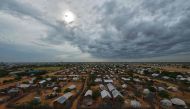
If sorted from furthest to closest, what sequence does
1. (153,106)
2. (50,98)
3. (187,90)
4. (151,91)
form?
(187,90) → (151,91) → (50,98) → (153,106)

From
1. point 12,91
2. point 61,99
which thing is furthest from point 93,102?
point 12,91

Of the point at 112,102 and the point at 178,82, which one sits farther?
the point at 178,82

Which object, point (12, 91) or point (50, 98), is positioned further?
point (12, 91)

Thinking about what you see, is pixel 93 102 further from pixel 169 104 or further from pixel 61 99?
pixel 169 104

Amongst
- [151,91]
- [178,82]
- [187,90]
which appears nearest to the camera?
[151,91]

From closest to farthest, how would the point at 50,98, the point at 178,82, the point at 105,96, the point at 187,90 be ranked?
the point at 105,96, the point at 50,98, the point at 187,90, the point at 178,82

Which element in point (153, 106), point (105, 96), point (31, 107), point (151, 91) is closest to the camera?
point (31, 107)

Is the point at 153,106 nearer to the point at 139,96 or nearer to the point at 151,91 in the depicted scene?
the point at 139,96

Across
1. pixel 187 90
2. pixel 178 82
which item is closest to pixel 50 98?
pixel 187 90
